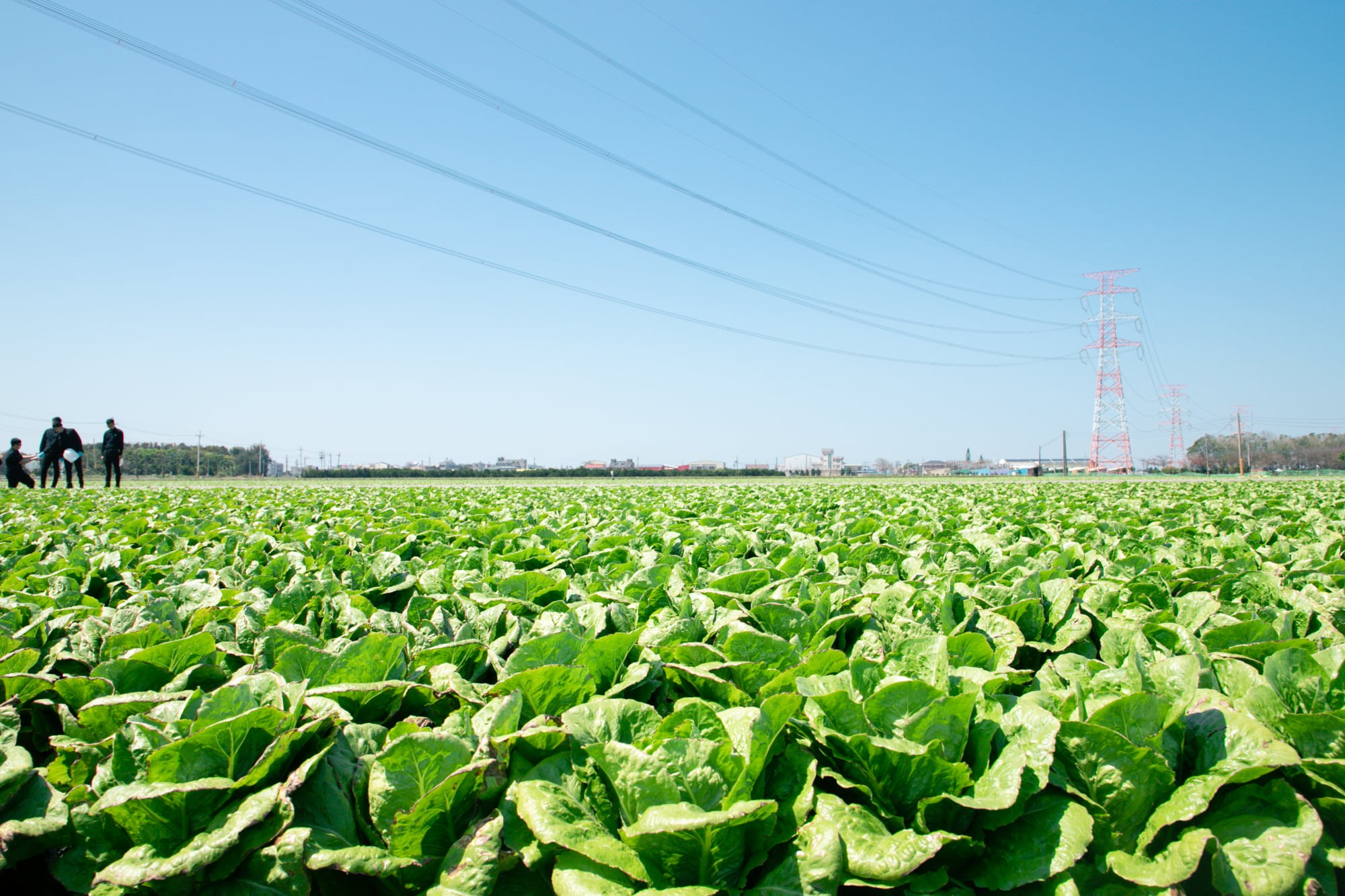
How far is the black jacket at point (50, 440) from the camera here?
18953mm

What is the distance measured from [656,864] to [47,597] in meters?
2.89

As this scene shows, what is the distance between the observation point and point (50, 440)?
62.8 feet

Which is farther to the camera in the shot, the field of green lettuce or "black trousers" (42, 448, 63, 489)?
"black trousers" (42, 448, 63, 489)

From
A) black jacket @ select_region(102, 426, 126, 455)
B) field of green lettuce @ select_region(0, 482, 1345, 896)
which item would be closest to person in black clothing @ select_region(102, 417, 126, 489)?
black jacket @ select_region(102, 426, 126, 455)

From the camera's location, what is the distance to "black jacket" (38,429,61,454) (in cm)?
1895

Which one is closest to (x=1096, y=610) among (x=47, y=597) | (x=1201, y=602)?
(x=1201, y=602)

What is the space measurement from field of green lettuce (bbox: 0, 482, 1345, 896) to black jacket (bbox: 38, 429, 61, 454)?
22.0 metres

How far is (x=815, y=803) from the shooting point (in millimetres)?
1400

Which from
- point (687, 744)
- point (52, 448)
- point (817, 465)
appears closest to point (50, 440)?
point (52, 448)

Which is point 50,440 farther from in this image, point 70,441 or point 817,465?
point 817,465

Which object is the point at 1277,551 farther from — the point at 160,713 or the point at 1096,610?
the point at 160,713

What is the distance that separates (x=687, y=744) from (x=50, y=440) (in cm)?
2512

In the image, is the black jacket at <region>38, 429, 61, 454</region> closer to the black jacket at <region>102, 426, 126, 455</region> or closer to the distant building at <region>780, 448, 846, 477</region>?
the black jacket at <region>102, 426, 126, 455</region>

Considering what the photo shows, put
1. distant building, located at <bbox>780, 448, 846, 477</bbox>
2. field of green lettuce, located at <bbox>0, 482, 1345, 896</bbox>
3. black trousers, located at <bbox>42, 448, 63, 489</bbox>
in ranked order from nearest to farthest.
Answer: field of green lettuce, located at <bbox>0, 482, 1345, 896</bbox> < black trousers, located at <bbox>42, 448, 63, 489</bbox> < distant building, located at <bbox>780, 448, 846, 477</bbox>
